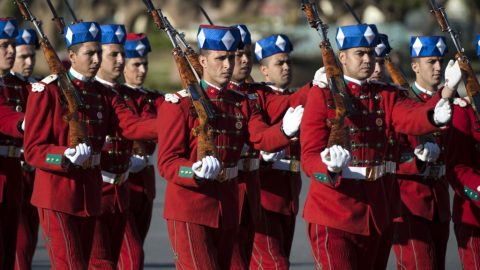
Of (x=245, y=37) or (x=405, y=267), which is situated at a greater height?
(x=245, y=37)

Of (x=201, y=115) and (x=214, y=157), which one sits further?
(x=201, y=115)

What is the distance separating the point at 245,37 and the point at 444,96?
7.45 ft

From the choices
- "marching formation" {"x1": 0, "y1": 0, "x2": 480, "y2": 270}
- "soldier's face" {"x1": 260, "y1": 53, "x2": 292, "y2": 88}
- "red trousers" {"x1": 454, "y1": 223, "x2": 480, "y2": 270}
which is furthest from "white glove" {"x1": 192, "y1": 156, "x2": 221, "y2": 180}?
"soldier's face" {"x1": 260, "y1": 53, "x2": 292, "y2": 88}

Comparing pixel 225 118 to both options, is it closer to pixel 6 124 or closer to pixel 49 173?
pixel 49 173

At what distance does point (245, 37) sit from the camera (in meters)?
11.9

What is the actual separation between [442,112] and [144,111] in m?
3.36

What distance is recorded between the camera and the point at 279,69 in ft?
41.0

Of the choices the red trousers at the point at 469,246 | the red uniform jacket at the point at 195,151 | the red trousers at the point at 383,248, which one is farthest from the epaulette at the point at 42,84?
the red trousers at the point at 469,246

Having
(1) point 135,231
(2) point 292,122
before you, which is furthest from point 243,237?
(2) point 292,122

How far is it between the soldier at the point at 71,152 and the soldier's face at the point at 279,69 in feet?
6.25

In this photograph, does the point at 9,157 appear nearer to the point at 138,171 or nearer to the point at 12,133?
the point at 12,133

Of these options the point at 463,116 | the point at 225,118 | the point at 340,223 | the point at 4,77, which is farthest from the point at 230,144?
the point at 4,77

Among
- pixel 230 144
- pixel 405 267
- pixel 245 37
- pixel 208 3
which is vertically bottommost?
pixel 405 267

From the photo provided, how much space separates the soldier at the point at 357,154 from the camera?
31.3ft
